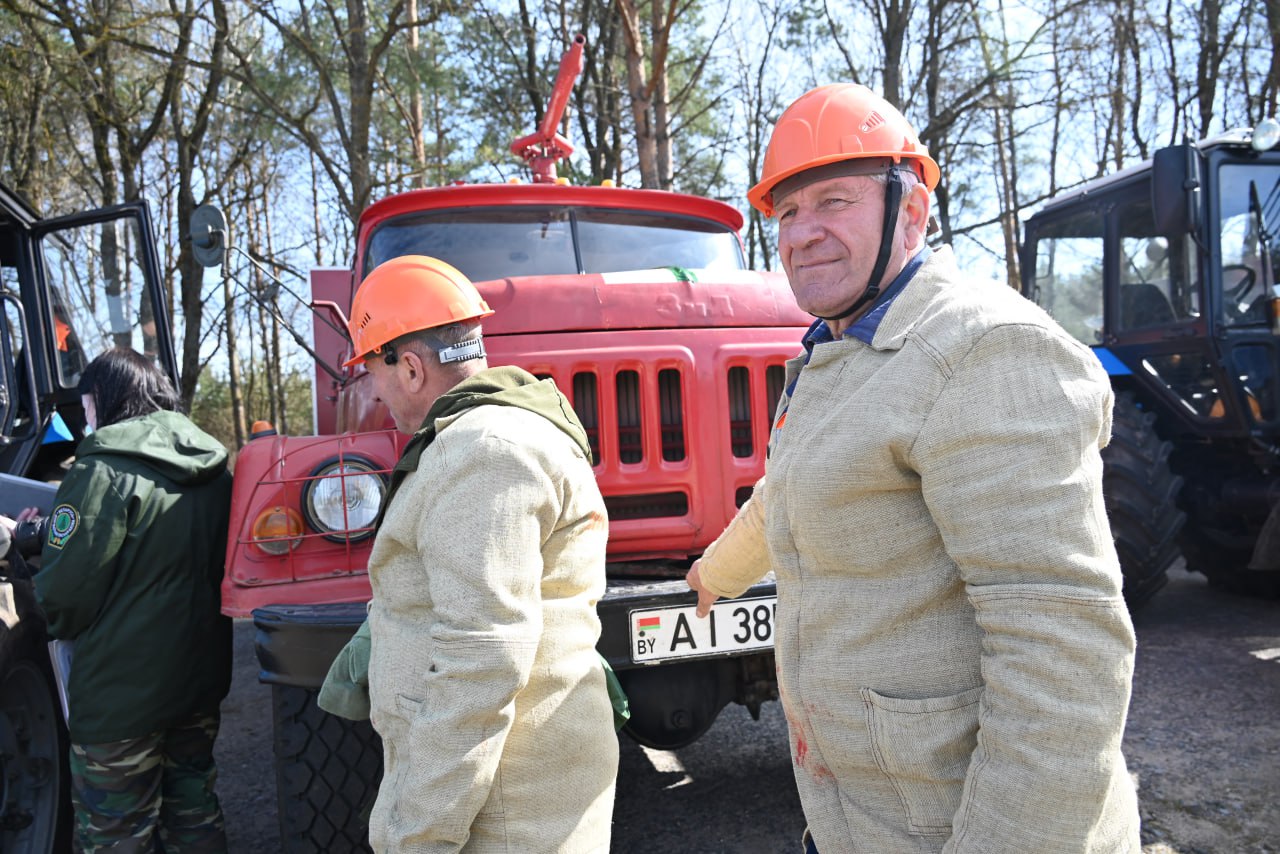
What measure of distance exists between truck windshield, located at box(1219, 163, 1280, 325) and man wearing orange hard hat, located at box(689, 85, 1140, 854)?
5041 mm

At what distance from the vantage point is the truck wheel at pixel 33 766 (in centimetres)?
304

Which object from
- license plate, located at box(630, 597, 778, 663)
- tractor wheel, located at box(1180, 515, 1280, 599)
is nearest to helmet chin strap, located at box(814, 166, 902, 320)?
license plate, located at box(630, 597, 778, 663)

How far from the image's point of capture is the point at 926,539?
1.28 meters

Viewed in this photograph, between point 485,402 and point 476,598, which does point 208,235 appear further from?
point 476,598

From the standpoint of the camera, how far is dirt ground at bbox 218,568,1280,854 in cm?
335

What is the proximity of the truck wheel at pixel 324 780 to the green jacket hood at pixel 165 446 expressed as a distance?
0.83 meters

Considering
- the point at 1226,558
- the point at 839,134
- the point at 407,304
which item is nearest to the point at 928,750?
the point at 839,134

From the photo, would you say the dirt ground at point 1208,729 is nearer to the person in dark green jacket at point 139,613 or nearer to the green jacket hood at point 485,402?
the green jacket hood at point 485,402

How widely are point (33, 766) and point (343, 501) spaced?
1483 mm

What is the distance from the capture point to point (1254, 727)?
415 centimetres

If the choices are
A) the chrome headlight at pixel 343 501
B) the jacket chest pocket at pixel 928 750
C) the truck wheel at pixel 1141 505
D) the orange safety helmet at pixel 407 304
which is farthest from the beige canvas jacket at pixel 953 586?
the truck wheel at pixel 1141 505

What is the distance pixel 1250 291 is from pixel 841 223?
5.35 metres

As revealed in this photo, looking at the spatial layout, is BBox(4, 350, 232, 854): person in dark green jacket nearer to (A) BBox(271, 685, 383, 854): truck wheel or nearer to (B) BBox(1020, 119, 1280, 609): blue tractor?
(A) BBox(271, 685, 383, 854): truck wheel

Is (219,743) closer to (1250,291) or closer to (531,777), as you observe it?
(531,777)
